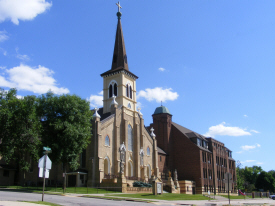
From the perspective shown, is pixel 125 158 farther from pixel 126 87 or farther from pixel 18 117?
pixel 18 117

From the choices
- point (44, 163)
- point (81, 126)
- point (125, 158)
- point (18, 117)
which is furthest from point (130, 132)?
point (44, 163)

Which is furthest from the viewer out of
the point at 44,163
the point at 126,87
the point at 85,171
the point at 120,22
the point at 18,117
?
the point at 120,22

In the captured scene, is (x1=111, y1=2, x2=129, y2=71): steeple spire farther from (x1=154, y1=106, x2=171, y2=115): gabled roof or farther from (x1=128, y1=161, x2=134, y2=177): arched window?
(x1=128, y1=161, x2=134, y2=177): arched window

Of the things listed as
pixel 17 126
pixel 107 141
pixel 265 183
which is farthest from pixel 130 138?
pixel 265 183

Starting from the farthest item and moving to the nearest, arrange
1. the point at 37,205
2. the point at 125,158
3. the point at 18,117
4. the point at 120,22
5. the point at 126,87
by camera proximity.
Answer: the point at 120,22 → the point at 126,87 → the point at 125,158 → the point at 18,117 → the point at 37,205

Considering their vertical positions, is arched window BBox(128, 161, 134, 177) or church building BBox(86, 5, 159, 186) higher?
church building BBox(86, 5, 159, 186)

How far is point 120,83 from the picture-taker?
184 ft

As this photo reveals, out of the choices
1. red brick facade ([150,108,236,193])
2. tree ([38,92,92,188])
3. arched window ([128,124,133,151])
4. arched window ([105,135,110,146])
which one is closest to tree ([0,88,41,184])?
tree ([38,92,92,188])

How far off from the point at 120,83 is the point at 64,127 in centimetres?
2106

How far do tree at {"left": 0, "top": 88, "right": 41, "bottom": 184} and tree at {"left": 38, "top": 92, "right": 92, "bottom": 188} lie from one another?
51.3 inches

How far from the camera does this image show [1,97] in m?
36.7

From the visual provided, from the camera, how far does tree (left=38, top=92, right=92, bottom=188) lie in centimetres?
3638

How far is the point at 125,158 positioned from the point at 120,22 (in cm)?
2969

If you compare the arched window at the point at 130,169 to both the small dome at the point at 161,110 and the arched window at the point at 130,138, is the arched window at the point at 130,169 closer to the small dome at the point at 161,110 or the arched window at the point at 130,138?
the arched window at the point at 130,138
